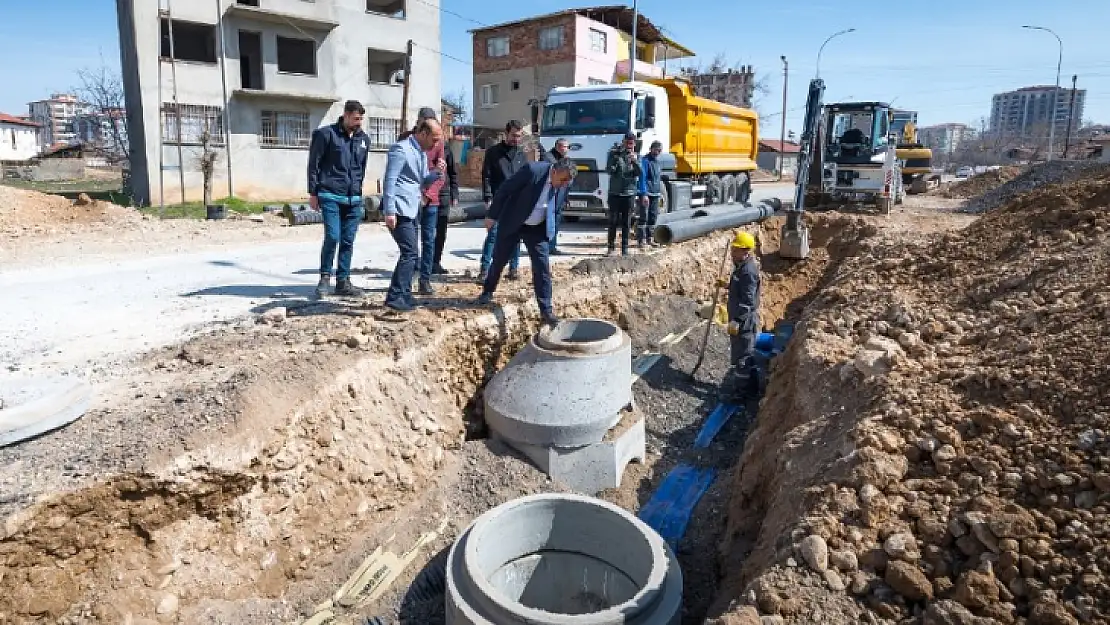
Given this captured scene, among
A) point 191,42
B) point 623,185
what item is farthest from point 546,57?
point 623,185

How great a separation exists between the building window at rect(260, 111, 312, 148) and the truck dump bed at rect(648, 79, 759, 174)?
42.1ft

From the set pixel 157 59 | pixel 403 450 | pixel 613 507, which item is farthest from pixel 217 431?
pixel 157 59

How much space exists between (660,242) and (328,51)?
660 inches

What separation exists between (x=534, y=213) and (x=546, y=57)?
2776 centimetres

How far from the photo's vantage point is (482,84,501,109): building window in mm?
33406

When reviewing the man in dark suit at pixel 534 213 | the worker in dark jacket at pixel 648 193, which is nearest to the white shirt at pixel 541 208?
the man in dark suit at pixel 534 213

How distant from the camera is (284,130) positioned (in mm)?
21312

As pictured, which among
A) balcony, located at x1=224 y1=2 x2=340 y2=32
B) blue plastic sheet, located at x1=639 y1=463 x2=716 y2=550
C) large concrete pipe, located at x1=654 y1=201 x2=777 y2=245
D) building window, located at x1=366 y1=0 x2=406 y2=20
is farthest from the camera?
building window, located at x1=366 y1=0 x2=406 y2=20

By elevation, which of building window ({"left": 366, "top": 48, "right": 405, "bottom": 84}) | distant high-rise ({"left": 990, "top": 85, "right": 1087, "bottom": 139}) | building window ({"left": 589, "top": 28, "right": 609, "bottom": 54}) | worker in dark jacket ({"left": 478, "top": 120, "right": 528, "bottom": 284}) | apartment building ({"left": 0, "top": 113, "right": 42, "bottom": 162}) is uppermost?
distant high-rise ({"left": 990, "top": 85, "right": 1087, "bottom": 139})

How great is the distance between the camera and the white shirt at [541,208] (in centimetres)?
552

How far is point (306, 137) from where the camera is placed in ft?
71.2

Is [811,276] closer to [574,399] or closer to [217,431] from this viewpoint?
[574,399]

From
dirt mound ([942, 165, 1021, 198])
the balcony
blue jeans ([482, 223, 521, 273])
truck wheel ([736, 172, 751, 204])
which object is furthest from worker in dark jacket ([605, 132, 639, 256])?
dirt mound ([942, 165, 1021, 198])

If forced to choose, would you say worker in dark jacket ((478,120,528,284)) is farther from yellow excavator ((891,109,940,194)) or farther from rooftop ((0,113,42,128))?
rooftop ((0,113,42,128))
